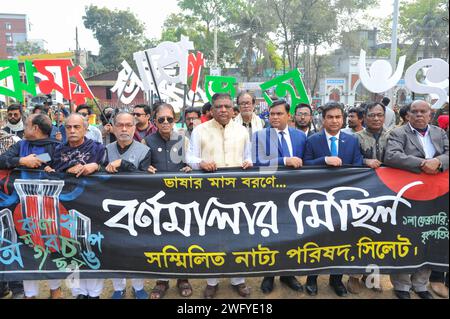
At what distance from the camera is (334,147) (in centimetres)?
344

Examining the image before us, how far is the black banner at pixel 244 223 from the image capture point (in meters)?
3.23

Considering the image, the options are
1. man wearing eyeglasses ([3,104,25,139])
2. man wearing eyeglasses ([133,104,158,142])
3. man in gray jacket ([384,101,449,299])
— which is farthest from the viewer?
man wearing eyeglasses ([3,104,25,139])

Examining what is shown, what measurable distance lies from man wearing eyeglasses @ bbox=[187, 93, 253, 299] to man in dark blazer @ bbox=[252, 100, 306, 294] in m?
0.16

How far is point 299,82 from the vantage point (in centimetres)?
402

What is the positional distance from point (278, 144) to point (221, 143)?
558 mm

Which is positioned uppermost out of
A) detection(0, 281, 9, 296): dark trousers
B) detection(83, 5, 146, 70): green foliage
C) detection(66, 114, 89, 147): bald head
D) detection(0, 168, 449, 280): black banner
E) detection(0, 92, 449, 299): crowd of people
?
detection(83, 5, 146, 70): green foliage

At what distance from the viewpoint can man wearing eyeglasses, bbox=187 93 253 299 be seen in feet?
11.4

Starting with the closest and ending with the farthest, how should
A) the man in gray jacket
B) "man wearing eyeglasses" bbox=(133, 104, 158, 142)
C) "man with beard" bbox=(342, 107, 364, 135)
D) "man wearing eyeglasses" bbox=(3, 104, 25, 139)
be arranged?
the man in gray jacket → "man with beard" bbox=(342, 107, 364, 135) → "man wearing eyeglasses" bbox=(133, 104, 158, 142) → "man wearing eyeglasses" bbox=(3, 104, 25, 139)

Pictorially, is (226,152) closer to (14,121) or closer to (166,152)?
(166,152)

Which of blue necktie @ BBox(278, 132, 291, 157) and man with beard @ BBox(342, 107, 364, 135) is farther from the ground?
man with beard @ BBox(342, 107, 364, 135)

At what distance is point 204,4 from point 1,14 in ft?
143

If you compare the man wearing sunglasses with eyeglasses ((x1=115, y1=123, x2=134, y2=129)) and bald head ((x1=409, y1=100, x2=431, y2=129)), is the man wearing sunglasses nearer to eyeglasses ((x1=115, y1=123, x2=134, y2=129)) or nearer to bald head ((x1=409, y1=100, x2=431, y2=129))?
eyeglasses ((x1=115, y1=123, x2=134, y2=129))

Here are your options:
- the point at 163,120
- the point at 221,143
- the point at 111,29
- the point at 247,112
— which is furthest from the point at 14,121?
the point at 111,29

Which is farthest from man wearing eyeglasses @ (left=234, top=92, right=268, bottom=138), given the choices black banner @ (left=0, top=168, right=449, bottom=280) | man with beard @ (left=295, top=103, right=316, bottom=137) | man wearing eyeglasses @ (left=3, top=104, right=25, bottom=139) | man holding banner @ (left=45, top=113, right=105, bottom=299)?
man wearing eyeglasses @ (left=3, top=104, right=25, bottom=139)
